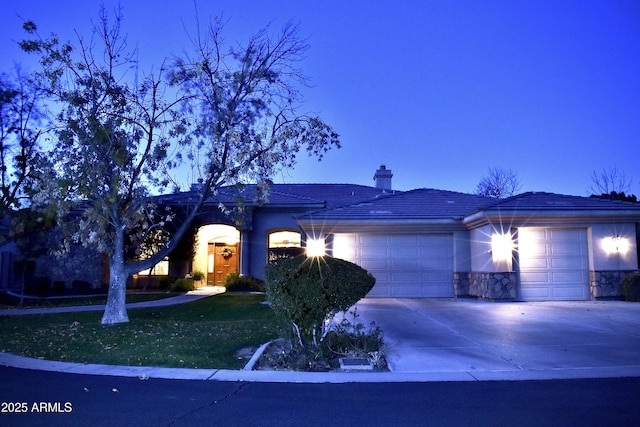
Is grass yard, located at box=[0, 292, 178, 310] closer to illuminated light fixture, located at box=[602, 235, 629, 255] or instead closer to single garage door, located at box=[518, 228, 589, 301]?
single garage door, located at box=[518, 228, 589, 301]

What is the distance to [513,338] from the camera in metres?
10.4

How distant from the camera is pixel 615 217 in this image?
677 inches

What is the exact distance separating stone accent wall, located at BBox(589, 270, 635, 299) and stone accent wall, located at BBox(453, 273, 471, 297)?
397cm

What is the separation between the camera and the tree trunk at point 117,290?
13.3 meters

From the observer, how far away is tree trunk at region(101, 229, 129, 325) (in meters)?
13.3

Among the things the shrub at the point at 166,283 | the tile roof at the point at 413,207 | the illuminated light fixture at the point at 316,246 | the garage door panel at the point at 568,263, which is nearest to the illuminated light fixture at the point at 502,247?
the tile roof at the point at 413,207

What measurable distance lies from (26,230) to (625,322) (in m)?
18.7

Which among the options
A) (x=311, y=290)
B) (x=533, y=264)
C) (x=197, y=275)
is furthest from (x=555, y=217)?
(x=197, y=275)

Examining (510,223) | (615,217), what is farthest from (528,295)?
(615,217)

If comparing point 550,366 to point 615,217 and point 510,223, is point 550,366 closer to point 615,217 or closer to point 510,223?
point 510,223

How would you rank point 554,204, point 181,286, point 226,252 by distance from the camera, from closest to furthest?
point 554,204, point 181,286, point 226,252

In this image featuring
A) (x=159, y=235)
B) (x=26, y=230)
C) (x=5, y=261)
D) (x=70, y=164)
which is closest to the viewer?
(x=70, y=164)

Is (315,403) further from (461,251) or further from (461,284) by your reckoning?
(461,251)

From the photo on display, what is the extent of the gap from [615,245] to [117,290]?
1528cm
